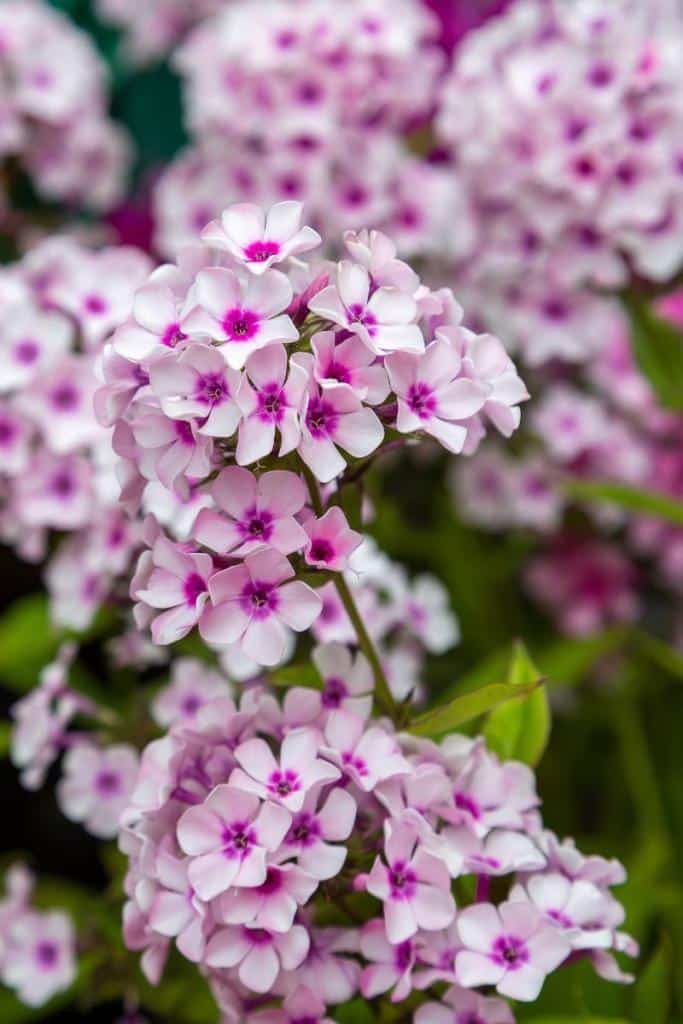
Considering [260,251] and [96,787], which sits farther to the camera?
[96,787]

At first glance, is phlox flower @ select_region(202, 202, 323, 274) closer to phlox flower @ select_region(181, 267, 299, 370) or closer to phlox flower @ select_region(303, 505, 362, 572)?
phlox flower @ select_region(181, 267, 299, 370)

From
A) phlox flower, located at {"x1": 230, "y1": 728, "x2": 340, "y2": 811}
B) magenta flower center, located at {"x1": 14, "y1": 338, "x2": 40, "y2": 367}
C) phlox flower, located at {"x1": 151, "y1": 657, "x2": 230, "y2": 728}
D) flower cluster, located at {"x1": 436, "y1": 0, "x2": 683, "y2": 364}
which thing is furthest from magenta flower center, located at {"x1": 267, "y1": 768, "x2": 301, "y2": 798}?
flower cluster, located at {"x1": 436, "y1": 0, "x2": 683, "y2": 364}

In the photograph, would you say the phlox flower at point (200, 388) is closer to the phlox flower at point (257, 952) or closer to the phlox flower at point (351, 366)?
the phlox flower at point (351, 366)

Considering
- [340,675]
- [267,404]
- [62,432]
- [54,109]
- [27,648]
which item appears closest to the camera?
[267,404]

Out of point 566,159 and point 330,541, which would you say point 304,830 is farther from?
point 566,159

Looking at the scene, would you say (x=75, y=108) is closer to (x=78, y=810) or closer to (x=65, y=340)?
(x=65, y=340)

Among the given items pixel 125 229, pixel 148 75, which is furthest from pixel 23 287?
pixel 148 75

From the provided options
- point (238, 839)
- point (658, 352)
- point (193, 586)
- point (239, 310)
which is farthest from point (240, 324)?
point (658, 352)
